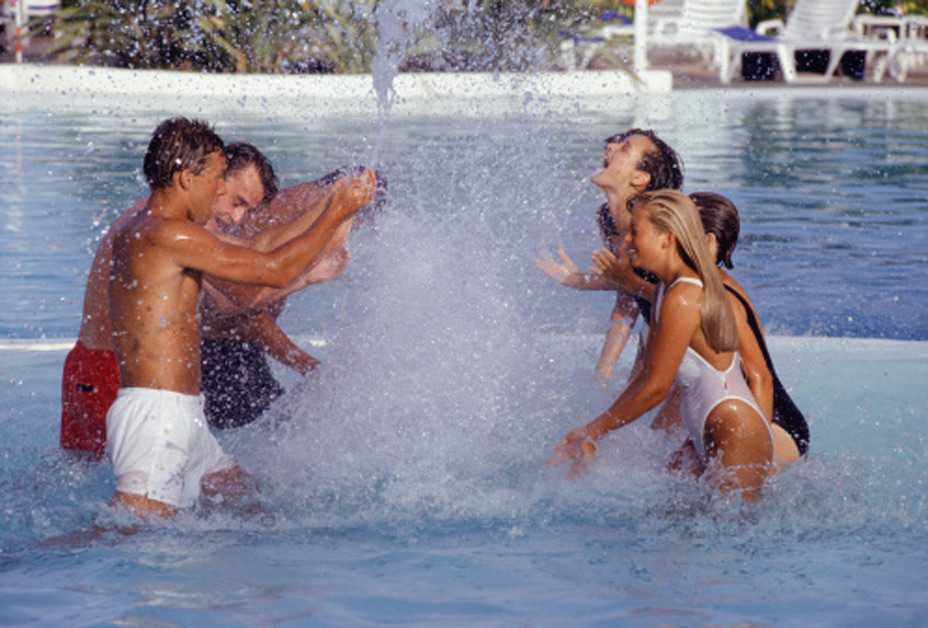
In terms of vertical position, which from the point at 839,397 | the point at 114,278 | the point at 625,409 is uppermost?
the point at 114,278

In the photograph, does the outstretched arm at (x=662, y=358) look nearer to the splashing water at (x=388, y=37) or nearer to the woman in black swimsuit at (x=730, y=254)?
the woman in black swimsuit at (x=730, y=254)

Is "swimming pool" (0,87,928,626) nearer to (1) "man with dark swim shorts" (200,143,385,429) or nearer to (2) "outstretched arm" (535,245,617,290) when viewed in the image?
(1) "man with dark swim shorts" (200,143,385,429)

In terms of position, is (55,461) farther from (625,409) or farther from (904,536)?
(904,536)

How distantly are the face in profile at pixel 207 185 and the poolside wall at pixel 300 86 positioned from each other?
1292 centimetres

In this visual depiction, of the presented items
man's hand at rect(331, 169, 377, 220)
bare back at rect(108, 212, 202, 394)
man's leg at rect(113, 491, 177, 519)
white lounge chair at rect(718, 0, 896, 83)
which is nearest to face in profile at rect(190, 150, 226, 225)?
bare back at rect(108, 212, 202, 394)

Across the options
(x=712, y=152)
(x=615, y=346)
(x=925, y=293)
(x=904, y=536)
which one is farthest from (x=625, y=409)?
(x=712, y=152)

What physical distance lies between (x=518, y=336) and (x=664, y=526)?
206 centimetres

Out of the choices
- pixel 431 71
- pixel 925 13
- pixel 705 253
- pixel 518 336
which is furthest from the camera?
pixel 925 13

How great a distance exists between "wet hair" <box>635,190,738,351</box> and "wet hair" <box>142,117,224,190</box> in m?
1.23

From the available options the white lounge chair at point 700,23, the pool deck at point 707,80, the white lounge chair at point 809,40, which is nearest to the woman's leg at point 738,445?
the pool deck at point 707,80

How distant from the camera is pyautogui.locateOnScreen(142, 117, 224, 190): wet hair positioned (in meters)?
4.29

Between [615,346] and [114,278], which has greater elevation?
[114,278]

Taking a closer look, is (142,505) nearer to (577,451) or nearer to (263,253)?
(263,253)

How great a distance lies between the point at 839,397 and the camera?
21.4 feet
